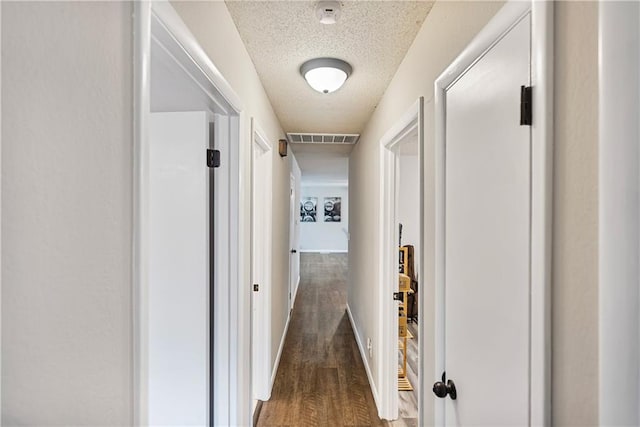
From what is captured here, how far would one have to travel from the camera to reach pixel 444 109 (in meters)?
1.21

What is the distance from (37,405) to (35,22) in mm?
575

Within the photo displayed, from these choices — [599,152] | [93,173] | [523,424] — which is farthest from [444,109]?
[93,173]

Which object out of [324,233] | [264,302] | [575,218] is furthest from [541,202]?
[324,233]

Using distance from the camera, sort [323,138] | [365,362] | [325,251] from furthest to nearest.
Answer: [325,251] → [323,138] → [365,362]

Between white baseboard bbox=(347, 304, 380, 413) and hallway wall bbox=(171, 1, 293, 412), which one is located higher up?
hallway wall bbox=(171, 1, 293, 412)

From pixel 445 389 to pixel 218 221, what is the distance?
3.77 feet

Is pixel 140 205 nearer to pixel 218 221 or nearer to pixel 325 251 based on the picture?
pixel 218 221

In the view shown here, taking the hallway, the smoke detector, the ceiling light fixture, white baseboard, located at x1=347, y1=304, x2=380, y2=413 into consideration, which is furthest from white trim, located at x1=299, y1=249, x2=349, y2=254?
the smoke detector

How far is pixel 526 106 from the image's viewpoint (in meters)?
0.74

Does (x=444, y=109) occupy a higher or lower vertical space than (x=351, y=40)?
lower

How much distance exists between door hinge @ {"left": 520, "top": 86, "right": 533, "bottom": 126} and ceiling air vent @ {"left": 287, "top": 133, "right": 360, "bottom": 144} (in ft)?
9.81

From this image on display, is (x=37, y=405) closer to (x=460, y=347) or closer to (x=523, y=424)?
(x=523, y=424)

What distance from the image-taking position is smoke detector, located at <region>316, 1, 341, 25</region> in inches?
52.4

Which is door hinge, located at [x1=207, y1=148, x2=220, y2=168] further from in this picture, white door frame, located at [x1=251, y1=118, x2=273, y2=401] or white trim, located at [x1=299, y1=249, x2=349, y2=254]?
white trim, located at [x1=299, y1=249, x2=349, y2=254]
